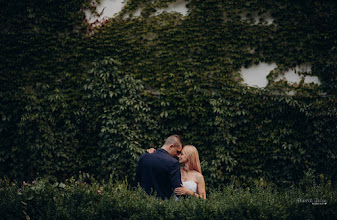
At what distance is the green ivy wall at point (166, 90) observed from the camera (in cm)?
702

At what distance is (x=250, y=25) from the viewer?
7477 millimetres

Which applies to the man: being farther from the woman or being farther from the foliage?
the foliage

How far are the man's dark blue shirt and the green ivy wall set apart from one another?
96.6 inches

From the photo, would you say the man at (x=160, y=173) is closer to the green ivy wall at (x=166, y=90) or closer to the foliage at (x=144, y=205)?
the foliage at (x=144, y=205)

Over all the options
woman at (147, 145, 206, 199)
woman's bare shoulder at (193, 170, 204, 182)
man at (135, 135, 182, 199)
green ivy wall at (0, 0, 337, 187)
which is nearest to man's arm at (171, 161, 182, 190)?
man at (135, 135, 182, 199)

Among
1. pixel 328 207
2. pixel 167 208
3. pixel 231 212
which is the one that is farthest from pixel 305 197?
pixel 167 208

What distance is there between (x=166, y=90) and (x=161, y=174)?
125 inches

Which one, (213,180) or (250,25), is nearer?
(213,180)

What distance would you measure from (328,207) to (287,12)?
16.5 feet

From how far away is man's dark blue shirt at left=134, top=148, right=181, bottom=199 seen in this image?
14.8 feet

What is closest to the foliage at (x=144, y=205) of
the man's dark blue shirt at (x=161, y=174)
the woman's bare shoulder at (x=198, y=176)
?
the man's dark blue shirt at (x=161, y=174)

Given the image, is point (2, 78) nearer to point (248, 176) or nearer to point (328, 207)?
point (248, 176)

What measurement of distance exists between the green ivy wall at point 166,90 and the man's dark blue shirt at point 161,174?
2.45m

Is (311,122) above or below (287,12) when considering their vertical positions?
below
